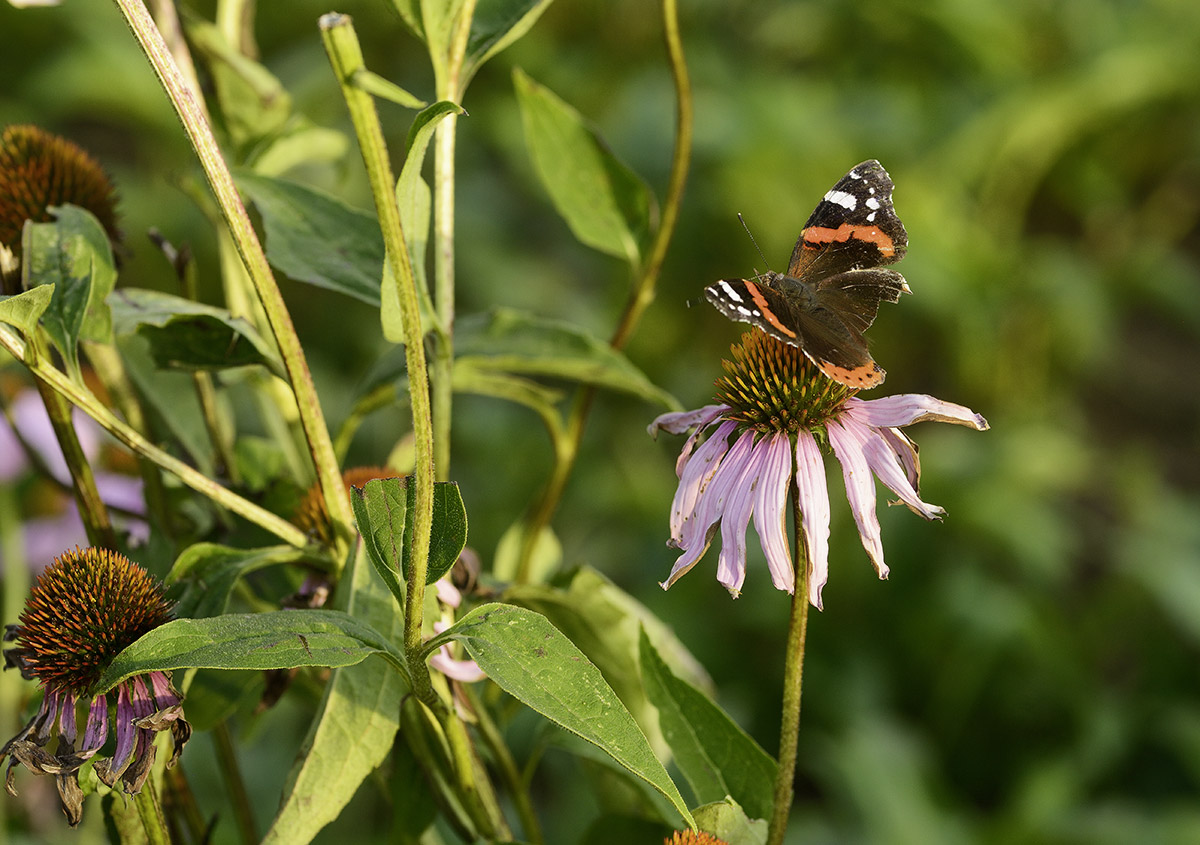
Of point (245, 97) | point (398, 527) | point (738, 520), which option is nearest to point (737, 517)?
point (738, 520)

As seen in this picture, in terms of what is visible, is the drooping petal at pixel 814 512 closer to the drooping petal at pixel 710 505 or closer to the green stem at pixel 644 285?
the drooping petal at pixel 710 505

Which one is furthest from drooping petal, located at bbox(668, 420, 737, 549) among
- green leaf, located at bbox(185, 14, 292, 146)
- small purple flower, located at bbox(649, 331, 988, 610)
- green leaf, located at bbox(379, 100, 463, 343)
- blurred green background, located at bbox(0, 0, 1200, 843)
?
blurred green background, located at bbox(0, 0, 1200, 843)

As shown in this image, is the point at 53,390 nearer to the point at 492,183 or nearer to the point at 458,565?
the point at 458,565

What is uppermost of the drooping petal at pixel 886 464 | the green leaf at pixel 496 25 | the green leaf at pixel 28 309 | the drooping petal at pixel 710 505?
the green leaf at pixel 496 25

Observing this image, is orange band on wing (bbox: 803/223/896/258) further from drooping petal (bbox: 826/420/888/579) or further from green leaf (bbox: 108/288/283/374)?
green leaf (bbox: 108/288/283/374)

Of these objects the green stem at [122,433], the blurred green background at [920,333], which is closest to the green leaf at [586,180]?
the green stem at [122,433]

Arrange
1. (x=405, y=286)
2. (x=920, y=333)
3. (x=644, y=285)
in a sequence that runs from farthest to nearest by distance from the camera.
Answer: (x=920, y=333) → (x=644, y=285) → (x=405, y=286)

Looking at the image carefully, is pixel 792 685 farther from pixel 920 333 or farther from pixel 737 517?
pixel 920 333

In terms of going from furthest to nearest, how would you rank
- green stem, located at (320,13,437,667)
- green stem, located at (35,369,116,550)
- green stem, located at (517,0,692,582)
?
1. green stem, located at (517,0,692,582)
2. green stem, located at (35,369,116,550)
3. green stem, located at (320,13,437,667)
